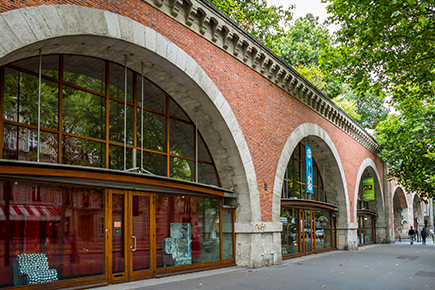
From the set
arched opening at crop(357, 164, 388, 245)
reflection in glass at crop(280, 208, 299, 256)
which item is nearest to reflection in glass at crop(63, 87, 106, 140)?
reflection in glass at crop(280, 208, 299, 256)

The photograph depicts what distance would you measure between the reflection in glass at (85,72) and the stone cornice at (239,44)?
2023 millimetres

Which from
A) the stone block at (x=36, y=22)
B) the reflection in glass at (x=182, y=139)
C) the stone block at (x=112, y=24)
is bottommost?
the reflection in glass at (x=182, y=139)

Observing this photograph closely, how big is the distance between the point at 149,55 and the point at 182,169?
11.8 ft

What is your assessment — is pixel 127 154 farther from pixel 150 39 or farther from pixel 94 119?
pixel 150 39

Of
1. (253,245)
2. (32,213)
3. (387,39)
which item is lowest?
(253,245)

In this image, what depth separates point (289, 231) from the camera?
1558 cm

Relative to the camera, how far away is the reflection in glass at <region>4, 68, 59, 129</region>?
750 cm

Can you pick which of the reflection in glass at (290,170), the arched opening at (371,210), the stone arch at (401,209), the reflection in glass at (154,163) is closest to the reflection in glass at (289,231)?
the reflection in glass at (290,170)

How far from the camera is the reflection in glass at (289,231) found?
15.1 metres

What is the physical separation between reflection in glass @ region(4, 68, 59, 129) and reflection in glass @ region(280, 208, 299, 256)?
32.2 ft

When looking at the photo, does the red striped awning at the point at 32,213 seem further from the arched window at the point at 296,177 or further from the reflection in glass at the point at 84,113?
the arched window at the point at 296,177

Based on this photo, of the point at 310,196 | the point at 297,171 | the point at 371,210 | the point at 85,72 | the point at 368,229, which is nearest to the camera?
the point at 85,72

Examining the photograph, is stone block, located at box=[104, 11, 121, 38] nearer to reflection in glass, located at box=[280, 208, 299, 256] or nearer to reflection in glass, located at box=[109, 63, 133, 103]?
reflection in glass, located at box=[109, 63, 133, 103]

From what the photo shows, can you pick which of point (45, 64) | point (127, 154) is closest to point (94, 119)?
point (127, 154)
